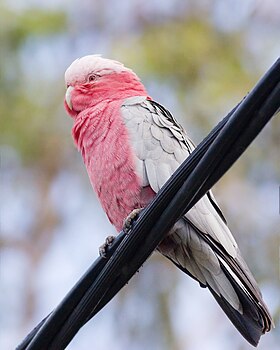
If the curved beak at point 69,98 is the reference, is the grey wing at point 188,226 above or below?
above

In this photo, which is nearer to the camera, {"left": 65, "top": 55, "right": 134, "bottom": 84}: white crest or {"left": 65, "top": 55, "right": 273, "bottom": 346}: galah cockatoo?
{"left": 65, "top": 55, "right": 273, "bottom": 346}: galah cockatoo

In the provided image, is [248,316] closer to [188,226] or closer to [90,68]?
[188,226]

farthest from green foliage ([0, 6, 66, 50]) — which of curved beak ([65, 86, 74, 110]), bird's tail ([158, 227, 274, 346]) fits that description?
bird's tail ([158, 227, 274, 346])

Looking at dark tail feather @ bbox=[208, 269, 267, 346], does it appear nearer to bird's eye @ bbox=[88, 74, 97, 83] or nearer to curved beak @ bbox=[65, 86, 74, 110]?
curved beak @ bbox=[65, 86, 74, 110]

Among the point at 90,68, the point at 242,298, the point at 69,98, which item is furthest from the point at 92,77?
the point at 242,298

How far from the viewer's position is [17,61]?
33.3 ft

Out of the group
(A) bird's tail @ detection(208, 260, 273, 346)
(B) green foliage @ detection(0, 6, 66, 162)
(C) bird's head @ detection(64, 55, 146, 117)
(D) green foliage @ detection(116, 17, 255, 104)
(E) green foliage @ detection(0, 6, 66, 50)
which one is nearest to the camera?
(A) bird's tail @ detection(208, 260, 273, 346)

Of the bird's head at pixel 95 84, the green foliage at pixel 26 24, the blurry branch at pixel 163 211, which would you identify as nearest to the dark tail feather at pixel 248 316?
the blurry branch at pixel 163 211

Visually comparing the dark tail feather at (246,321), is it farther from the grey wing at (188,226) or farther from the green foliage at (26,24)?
the green foliage at (26,24)

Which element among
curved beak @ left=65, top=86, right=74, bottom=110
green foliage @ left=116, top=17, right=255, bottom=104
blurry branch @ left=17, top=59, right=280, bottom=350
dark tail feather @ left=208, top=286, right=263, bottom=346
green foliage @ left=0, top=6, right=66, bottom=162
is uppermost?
blurry branch @ left=17, top=59, right=280, bottom=350

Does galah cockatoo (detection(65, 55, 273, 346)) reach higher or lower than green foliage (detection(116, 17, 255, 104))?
higher

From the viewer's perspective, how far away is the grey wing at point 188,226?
3.67m

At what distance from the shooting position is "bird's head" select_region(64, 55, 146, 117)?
4645 millimetres

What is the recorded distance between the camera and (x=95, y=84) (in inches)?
187
